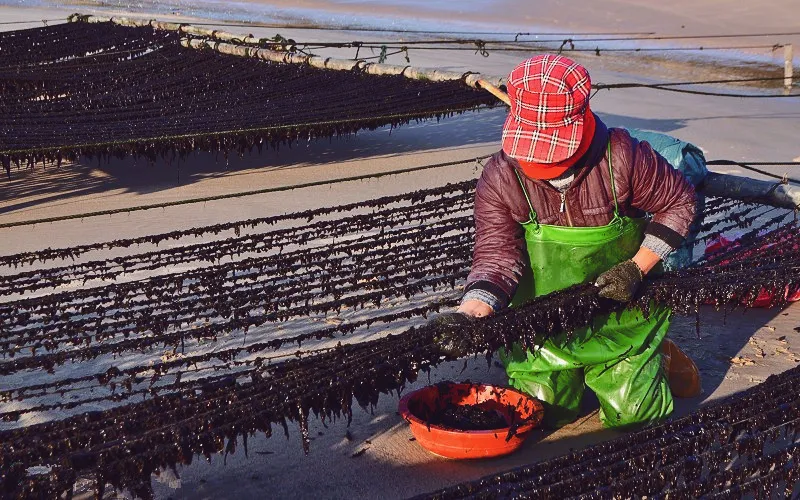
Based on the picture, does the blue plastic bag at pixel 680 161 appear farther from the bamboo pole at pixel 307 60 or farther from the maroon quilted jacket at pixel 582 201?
the bamboo pole at pixel 307 60

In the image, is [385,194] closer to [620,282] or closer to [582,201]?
[582,201]

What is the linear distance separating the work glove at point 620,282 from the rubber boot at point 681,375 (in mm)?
827

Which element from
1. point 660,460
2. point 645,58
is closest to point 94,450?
point 660,460

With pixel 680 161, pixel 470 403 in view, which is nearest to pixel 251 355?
pixel 470 403

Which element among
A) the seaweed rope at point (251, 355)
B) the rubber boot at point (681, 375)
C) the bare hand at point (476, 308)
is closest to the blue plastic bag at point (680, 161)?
the seaweed rope at point (251, 355)

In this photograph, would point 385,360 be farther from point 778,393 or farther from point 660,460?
point 778,393

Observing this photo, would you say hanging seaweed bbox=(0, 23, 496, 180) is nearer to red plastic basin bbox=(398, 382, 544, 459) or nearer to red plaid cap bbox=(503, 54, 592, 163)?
red plastic basin bbox=(398, 382, 544, 459)

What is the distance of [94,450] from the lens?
2125 mm

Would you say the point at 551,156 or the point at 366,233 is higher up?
the point at 551,156

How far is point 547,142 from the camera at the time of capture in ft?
9.20

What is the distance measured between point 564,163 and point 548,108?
21 centimetres

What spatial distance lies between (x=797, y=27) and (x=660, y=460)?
658 inches

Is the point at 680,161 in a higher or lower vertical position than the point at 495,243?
higher

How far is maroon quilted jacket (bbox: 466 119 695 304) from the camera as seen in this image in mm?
3008
